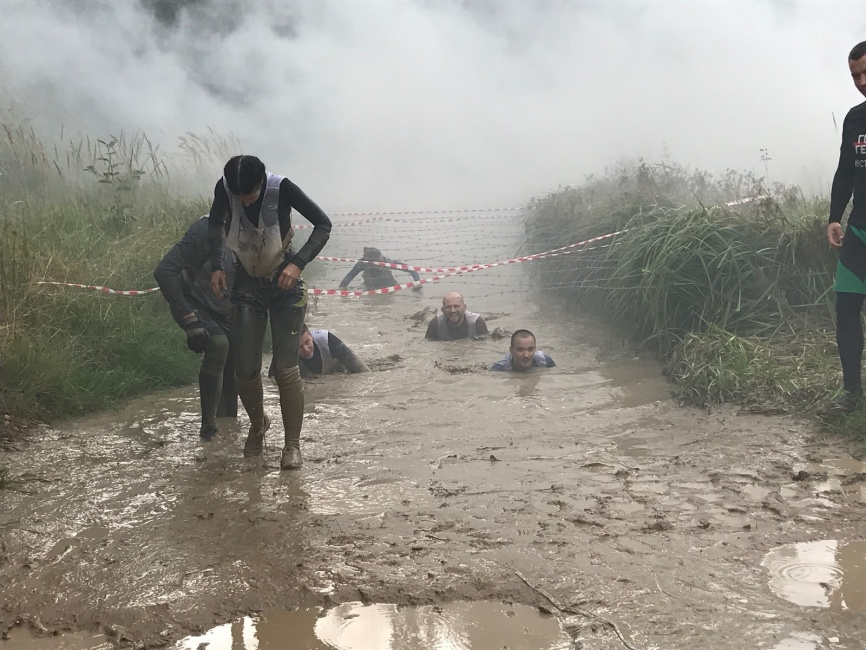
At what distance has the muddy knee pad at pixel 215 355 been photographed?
18.6ft

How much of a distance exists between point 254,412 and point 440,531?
1.79 meters

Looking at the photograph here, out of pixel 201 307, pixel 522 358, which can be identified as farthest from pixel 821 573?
pixel 522 358

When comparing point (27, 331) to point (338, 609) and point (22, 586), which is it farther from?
point (338, 609)

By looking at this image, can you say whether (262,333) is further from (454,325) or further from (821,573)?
(454,325)

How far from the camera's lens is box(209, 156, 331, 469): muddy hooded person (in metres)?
4.72

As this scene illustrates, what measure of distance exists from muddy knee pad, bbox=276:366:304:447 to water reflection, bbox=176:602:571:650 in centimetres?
191

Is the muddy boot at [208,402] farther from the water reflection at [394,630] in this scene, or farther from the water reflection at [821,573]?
the water reflection at [821,573]

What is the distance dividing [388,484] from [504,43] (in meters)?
25.6

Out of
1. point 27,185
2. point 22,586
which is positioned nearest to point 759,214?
point 22,586

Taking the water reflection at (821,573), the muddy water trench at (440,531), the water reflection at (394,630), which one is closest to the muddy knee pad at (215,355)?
the muddy water trench at (440,531)

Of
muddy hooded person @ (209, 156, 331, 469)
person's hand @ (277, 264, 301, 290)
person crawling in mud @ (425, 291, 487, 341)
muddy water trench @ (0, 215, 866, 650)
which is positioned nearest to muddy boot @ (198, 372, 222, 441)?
muddy water trench @ (0, 215, 866, 650)

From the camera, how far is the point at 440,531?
3.87 metres

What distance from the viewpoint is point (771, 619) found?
9.80 feet

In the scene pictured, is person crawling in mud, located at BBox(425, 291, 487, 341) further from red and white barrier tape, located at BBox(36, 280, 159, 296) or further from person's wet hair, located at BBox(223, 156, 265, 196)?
person's wet hair, located at BBox(223, 156, 265, 196)
